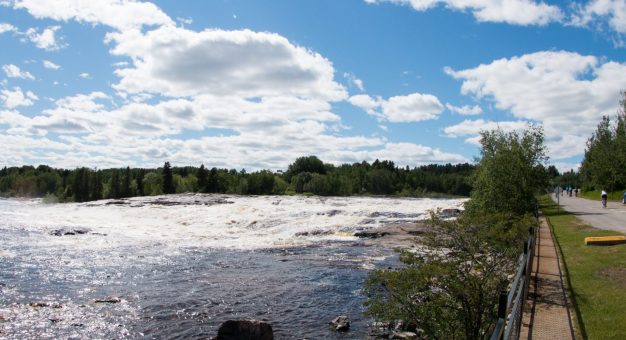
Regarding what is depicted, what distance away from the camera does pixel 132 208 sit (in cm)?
6688

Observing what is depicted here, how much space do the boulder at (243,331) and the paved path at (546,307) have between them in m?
6.90

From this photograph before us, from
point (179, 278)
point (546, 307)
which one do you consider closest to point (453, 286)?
point (546, 307)

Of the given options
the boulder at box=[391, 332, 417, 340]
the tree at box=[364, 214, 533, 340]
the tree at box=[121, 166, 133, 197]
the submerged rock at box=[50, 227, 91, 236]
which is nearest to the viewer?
the tree at box=[364, 214, 533, 340]

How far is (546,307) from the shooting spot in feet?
34.6

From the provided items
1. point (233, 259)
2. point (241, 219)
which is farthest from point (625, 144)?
point (241, 219)

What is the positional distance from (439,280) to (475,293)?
2.53 feet

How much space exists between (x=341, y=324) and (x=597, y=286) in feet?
23.4

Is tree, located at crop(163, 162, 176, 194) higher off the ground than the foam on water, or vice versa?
tree, located at crop(163, 162, 176, 194)

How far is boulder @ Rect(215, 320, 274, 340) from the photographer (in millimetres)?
13492

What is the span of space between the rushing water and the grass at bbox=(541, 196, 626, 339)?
6204 mm

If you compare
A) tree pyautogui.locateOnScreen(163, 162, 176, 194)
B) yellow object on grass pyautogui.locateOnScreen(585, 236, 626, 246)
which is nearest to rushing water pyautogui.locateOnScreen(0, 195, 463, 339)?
yellow object on grass pyautogui.locateOnScreen(585, 236, 626, 246)

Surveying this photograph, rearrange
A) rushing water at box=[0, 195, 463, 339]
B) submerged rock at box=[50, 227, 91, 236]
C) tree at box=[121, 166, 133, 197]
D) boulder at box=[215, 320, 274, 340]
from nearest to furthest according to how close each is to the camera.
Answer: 1. boulder at box=[215, 320, 274, 340]
2. rushing water at box=[0, 195, 463, 339]
3. submerged rock at box=[50, 227, 91, 236]
4. tree at box=[121, 166, 133, 197]

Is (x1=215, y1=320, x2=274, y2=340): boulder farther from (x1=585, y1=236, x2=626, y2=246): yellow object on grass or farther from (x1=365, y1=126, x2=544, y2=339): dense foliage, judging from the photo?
(x1=585, y1=236, x2=626, y2=246): yellow object on grass

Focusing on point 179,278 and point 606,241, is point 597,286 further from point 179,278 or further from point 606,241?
point 179,278
